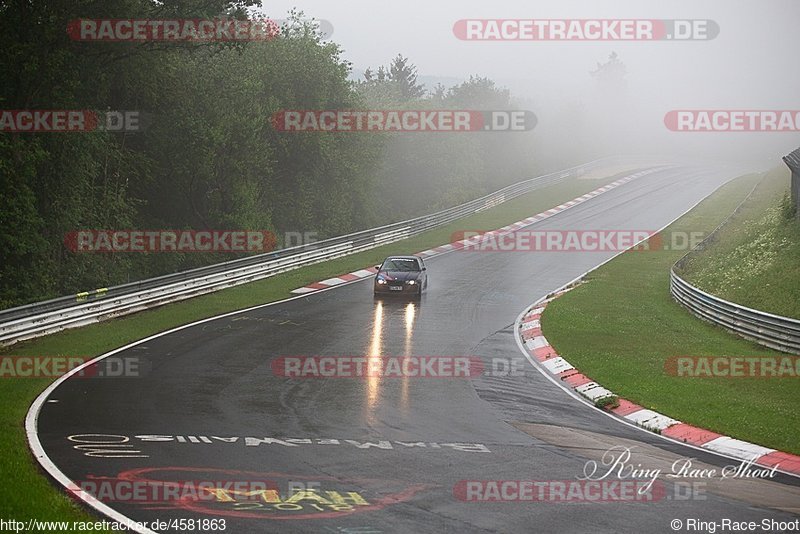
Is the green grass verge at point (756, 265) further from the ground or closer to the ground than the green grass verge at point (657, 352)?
further from the ground

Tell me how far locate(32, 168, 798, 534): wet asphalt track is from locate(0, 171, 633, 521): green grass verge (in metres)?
0.51

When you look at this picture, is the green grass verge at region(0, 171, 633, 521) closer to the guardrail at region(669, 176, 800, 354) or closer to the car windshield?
the car windshield

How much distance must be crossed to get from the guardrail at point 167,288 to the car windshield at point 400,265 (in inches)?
210

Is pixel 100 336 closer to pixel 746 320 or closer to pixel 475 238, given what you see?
pixel 746 320

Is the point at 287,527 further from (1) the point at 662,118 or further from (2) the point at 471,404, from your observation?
(1) the point at 662,118

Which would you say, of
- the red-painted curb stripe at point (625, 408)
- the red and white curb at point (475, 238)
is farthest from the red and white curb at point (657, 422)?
the red and white curb at point (475, 238)

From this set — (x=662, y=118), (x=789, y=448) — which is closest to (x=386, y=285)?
(x=789, y=448)

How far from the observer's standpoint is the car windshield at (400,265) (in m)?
29.3

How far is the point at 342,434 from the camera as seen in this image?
1262 centimetres

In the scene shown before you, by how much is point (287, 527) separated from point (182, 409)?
5985mm

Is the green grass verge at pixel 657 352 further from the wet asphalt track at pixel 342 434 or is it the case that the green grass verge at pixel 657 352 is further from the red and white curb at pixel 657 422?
the wet asphalt track at pixel 342 434

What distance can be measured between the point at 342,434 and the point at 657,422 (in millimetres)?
5364

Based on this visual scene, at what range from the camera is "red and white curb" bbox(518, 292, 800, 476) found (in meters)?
12.1

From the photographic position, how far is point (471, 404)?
15078 mm
